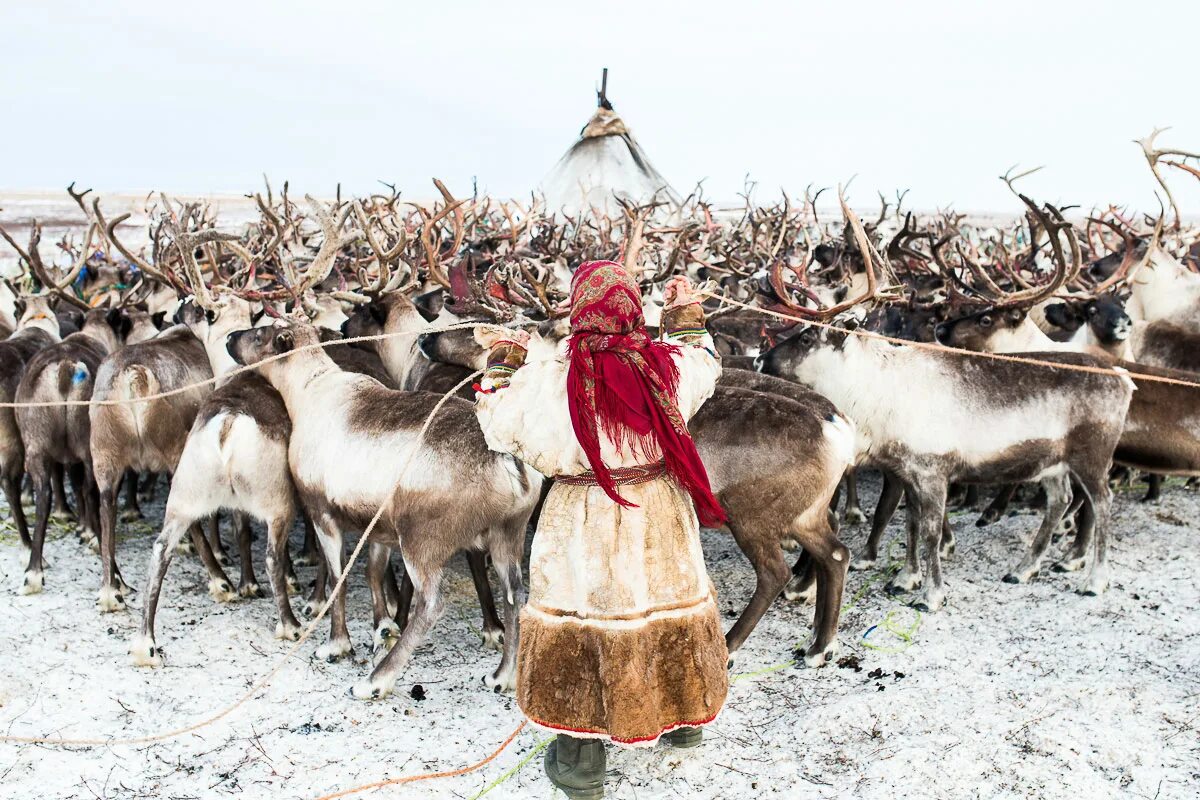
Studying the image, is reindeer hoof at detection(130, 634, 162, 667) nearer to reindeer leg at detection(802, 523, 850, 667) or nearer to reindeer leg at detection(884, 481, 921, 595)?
reindeer leg at detection(802, 523, 850, 667)

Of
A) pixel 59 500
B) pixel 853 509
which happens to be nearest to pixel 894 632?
pixel 853 509

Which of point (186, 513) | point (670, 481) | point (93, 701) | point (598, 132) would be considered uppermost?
point (598, 132)

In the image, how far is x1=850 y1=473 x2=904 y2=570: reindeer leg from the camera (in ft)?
17.5

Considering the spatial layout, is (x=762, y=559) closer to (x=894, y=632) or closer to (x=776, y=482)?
(x=776, y=482)

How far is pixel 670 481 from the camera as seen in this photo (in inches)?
117

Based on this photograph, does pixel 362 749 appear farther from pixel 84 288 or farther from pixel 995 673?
pixel 84 288

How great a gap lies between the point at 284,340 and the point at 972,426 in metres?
3.71

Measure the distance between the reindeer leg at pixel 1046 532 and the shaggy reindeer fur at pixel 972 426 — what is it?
0.61 ft

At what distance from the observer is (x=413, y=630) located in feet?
12.4

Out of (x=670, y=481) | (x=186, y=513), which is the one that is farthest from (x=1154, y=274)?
(x=186, y=513)

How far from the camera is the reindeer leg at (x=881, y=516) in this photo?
17.5ft

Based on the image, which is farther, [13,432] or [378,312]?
[378,312]

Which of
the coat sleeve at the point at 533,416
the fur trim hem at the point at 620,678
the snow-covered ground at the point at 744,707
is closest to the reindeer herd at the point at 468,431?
the snow-covered ground at the point at 744,707

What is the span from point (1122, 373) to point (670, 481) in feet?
10.4
